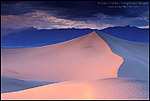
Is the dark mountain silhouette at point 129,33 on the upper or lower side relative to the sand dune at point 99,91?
lower

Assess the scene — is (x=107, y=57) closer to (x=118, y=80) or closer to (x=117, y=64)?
(x=117, y=64)

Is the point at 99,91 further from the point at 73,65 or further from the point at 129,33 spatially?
the point at 129,33

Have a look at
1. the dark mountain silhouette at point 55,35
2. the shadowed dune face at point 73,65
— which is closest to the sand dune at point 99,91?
the shadowed dune face at point 73,65

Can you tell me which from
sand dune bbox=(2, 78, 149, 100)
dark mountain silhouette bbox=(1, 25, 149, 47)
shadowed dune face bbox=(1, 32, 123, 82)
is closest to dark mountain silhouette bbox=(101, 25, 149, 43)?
dark mountain silhouette bbox=(1, 25, 149, 47)

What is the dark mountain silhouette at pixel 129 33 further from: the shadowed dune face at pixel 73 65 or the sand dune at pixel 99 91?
the sand dune at pixel 99 91

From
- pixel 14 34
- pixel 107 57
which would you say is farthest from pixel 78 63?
pixel 14 34

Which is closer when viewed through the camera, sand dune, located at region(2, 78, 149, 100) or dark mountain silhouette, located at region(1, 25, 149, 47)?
sand dune, located at region(2, 78, 149, 100)

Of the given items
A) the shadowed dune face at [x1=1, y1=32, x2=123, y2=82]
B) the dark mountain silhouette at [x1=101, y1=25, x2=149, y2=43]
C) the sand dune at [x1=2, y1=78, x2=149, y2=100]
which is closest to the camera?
the sand dune at [x1=2, y1=78, x2=149, y2=100]

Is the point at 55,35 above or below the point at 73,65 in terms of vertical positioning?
below

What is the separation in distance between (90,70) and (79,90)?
27.9 ft

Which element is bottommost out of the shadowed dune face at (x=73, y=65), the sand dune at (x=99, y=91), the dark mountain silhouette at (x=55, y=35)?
the dark mountain silhouette at (x=55, y=35)

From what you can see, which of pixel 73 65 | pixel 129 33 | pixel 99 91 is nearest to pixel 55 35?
pixel 129 33

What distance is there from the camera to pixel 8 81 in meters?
9.25

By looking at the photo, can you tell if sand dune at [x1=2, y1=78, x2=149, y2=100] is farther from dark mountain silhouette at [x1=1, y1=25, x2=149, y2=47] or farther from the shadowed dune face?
dark mountain silhouette at [x1=1, y1=25, x2=149, y2=47]
